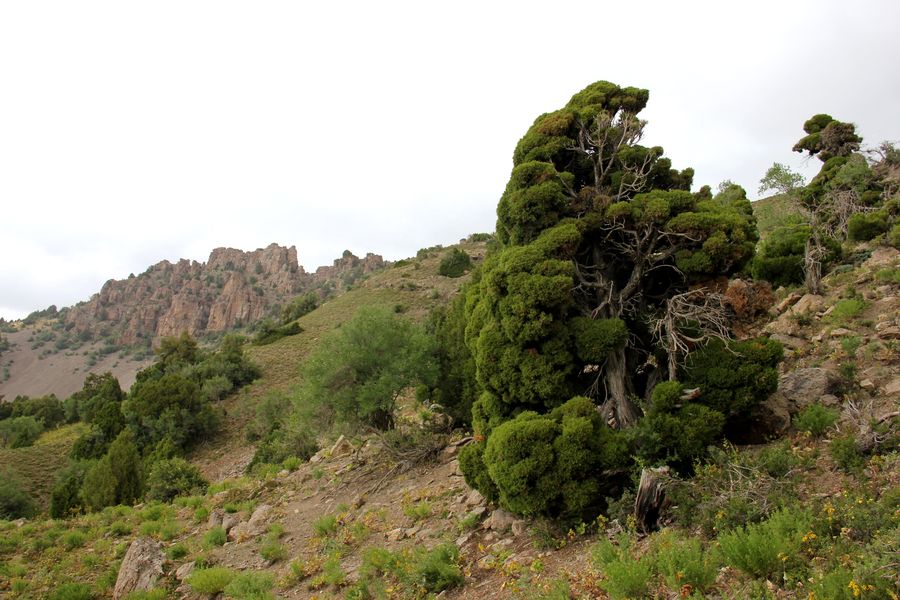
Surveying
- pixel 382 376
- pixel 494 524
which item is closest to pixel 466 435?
pixel 382 376

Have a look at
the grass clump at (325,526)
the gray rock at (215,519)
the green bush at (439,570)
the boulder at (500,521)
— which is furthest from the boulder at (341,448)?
the green bush at (439,570)

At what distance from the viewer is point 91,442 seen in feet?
89.0

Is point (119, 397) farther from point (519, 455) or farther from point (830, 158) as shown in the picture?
point (830, 158)

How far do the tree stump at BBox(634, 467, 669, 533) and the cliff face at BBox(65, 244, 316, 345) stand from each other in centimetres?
9626

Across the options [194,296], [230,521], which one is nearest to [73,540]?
[230,521]

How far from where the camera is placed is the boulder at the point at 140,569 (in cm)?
933

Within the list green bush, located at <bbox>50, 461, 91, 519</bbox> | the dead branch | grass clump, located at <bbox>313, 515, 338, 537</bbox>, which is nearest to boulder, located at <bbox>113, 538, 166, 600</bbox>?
grass clump, located at <bbox>313, 515, 338, 537</bbox>

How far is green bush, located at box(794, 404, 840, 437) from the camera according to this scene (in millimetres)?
7457

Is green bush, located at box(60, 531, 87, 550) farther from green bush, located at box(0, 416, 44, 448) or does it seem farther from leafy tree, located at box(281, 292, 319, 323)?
leafy tree, located at box(281, 292, 319, 323)

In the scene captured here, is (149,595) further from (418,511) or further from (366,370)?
(366,370)

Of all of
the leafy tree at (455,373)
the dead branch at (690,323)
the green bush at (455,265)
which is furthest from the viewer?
the green bush at (455,265)

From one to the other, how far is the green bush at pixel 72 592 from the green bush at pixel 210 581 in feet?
7.43

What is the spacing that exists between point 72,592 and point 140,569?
1127 millimetres

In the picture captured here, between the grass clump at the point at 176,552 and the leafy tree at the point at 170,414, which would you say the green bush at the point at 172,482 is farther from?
the grass clump at the point at 176,552
